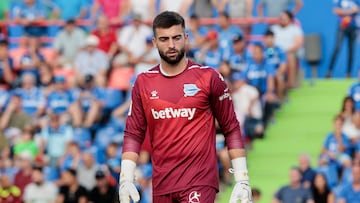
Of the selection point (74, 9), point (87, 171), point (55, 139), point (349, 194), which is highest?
point (74, 9)

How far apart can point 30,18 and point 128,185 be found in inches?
557

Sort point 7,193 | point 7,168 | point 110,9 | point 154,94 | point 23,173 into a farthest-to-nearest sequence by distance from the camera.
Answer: point 110,9 < point 7,168 < point 23,173 < point 7,193 < point 154,94

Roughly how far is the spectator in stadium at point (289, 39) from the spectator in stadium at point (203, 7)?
1.93 m

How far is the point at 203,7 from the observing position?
2144 centimetres

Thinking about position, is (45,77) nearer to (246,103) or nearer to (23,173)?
(23,173)

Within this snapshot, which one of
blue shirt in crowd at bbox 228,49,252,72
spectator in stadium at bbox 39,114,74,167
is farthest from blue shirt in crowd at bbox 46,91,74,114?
blue shirt in crowd at bbox 228,49,252,72

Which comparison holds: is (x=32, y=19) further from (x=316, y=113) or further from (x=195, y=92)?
(x=195, y=92)

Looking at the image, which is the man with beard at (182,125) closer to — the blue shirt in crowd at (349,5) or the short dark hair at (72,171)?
the short dark hair at (72,171)

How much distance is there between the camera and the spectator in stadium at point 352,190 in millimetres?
14969

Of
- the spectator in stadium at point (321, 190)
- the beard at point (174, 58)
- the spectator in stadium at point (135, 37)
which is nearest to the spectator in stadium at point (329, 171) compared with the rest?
the spectator in stadium at point (321, 190)

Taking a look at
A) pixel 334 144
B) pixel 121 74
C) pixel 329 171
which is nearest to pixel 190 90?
pixel 329 171

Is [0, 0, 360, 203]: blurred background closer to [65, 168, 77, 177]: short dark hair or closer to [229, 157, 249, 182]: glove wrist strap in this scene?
[65, 168, 77, 177]: short dark hair

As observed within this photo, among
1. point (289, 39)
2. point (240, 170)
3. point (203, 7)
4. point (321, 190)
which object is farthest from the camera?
point (203, 7)

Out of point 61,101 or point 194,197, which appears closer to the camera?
point 194,197
